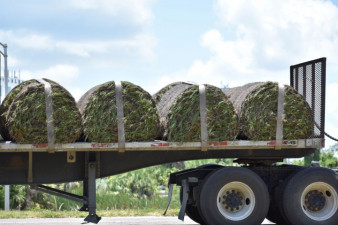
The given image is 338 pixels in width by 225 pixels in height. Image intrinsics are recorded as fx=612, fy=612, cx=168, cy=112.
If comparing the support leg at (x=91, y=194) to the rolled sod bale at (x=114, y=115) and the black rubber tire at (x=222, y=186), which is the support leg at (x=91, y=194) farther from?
the black rubber tire at (x=222, y=186)

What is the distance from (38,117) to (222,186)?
3.36m

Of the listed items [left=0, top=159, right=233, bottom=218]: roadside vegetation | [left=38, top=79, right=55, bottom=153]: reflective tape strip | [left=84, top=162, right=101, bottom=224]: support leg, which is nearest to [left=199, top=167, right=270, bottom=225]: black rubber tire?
[left=84, top=162, right=101, bottom=224]: support leg

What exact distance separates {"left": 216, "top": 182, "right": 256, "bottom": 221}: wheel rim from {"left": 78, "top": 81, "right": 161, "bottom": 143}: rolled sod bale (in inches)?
65.0

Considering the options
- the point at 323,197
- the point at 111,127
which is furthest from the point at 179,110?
the point at 323,197

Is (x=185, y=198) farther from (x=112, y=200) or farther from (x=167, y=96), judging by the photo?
(x=112, y=200)

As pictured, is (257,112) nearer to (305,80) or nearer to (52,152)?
(305,80)

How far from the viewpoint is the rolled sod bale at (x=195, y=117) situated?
10.4 metres

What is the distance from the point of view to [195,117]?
1043 centimetres

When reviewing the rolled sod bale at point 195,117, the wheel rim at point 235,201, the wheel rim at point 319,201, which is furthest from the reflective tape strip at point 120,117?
the wheel rim at point 319,201

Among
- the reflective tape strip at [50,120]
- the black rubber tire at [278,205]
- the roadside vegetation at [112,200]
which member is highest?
the reflective tape strip at [50,120]

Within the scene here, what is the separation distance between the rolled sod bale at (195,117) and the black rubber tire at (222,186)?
25.6 inches

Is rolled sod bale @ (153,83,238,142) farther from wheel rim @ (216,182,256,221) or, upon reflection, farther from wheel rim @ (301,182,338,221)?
wheel rim @ (301,182,338,221)

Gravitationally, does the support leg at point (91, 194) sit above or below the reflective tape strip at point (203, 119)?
below

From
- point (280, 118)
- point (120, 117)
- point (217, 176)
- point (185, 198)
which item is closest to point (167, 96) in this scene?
point (120, 117)
